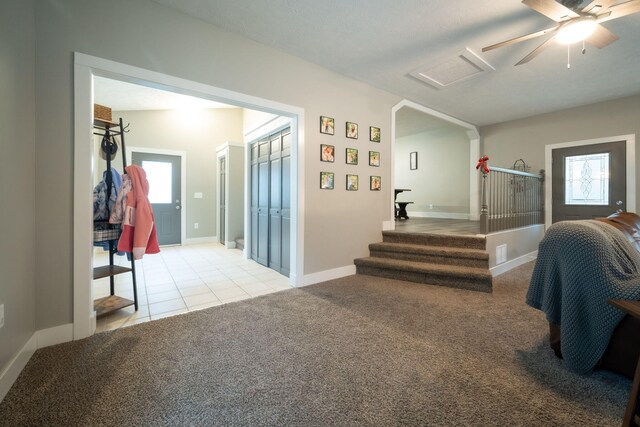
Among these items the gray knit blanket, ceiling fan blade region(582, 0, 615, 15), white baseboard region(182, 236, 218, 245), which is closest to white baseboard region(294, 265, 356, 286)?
the gray knit blanket

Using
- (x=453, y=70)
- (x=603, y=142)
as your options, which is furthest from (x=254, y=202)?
(x=603, y=142)

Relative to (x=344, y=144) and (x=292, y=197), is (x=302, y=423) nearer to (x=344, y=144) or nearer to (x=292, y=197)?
(x=292, y=197)

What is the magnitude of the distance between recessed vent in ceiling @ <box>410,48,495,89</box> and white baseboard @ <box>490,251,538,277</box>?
259 cm

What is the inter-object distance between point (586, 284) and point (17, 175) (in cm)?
334

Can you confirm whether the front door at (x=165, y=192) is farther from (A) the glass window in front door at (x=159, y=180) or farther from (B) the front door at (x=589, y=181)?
(B) the front door at (x=589, y=181)

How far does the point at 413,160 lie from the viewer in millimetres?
7609

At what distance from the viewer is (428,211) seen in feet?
24.1

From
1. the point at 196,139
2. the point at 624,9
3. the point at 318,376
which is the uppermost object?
the point at 196,139

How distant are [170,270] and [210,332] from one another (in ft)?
8.01

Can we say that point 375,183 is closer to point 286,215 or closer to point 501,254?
point 286,215

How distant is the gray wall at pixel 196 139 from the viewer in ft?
20.1

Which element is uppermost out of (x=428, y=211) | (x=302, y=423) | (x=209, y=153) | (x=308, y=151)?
(x=209, y=153)

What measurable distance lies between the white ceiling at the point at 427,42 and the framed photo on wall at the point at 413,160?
318 cm

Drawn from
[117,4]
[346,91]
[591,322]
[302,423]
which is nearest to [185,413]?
[302,423]
